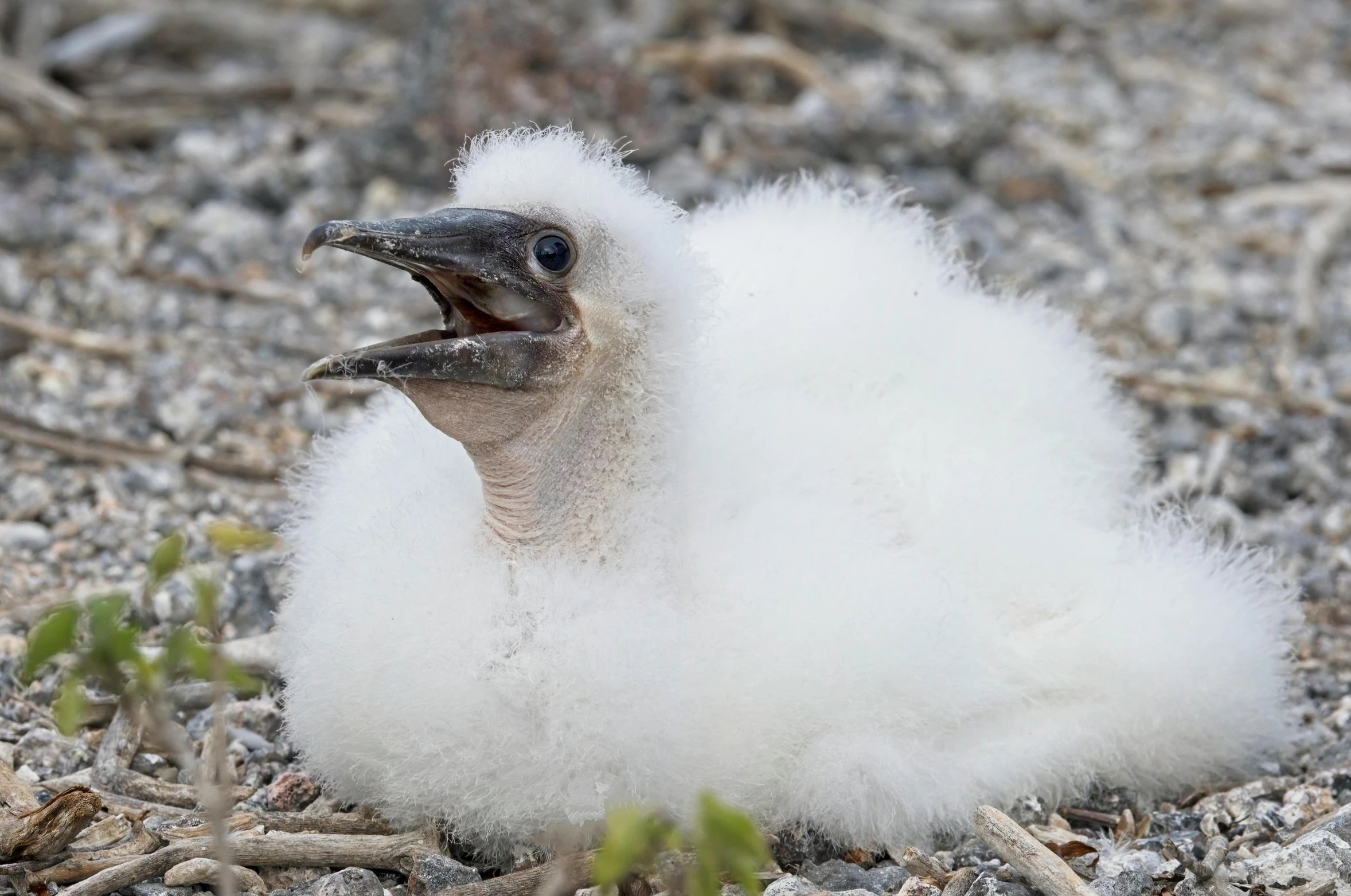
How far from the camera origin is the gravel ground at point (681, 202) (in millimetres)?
4332

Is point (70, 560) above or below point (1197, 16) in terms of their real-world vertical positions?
below

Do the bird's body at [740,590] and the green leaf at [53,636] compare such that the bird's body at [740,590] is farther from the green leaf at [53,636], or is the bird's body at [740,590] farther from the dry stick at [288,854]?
the green leaf at [53,636]

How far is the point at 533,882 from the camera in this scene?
2938 millimetres

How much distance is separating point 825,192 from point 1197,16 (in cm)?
603

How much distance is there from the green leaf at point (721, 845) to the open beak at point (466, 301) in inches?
42.3

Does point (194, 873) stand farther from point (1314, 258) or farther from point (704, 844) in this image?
point (1314, 258)

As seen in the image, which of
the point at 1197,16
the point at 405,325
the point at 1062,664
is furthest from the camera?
the point at 1197,16

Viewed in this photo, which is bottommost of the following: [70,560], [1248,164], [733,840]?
[733,840]

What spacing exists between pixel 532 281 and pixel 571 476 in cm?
40

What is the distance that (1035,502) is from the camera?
3.54 meters

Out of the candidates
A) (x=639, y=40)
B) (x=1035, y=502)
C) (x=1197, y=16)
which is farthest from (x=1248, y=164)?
(x=1035, y=502)

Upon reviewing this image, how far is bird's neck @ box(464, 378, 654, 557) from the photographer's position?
10.0 feet

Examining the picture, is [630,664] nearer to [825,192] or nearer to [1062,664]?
[1062,664]

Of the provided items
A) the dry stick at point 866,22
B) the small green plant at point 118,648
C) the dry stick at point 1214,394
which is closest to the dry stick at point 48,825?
the small green plant at point 118,648
